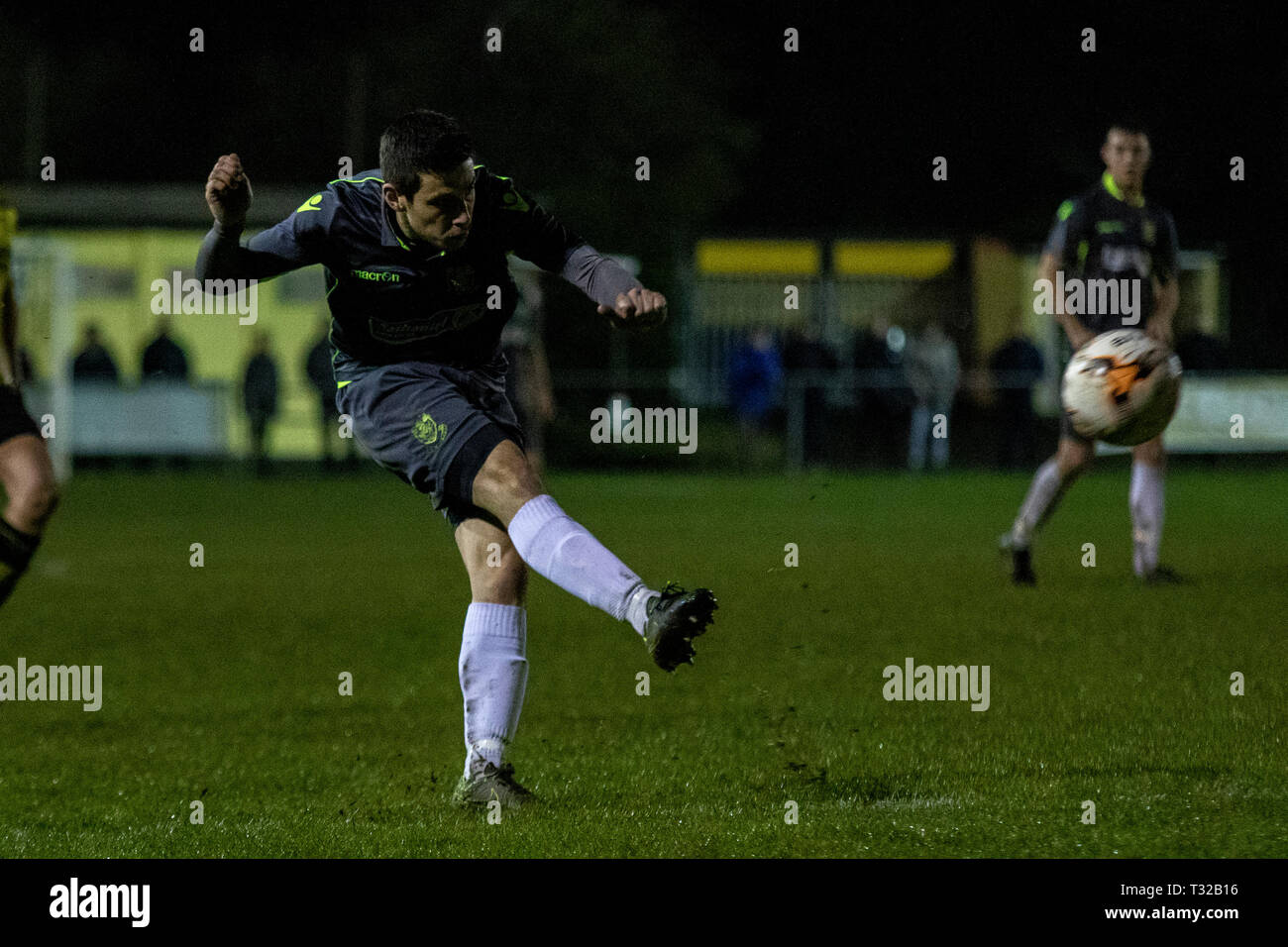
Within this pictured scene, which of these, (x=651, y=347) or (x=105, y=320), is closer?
(x=105, y=320)

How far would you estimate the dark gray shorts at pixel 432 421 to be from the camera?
5.12 meters

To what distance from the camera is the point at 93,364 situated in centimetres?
2673

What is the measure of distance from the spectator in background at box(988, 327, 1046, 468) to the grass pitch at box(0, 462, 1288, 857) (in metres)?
11.1

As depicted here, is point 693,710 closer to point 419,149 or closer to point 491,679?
point 491,679

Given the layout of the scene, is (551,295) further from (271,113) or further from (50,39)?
(50,39)

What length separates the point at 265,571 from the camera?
43.3 feet

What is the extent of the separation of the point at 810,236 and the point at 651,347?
12.4ft

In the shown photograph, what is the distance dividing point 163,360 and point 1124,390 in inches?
849

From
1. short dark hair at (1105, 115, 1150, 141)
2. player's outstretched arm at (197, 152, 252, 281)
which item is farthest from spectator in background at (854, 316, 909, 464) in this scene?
player's outstretched arm at (197, 152, 252, 281)

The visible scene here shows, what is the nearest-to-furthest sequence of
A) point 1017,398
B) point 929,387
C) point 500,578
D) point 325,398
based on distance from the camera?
1. point 500,578
2. point 1017,398
3. point 325,398
4. point 929,387

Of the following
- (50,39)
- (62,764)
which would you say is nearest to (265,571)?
(62,764)

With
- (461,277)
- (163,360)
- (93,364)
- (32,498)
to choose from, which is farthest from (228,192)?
(93,364)

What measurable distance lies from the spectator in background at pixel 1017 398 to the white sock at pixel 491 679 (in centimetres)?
2150

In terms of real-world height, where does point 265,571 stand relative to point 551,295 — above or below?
below
